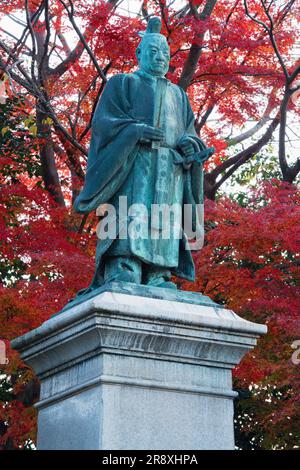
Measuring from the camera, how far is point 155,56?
331 inches

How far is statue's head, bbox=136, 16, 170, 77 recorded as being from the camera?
331 inches

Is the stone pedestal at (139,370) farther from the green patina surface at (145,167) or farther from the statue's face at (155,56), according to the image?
the statue's face at (155,56)

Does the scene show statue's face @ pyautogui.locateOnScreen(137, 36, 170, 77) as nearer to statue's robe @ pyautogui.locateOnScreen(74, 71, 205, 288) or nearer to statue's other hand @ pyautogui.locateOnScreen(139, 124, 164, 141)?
statue's robe @ pyautogui.locateOnScreen(74, 71, 205, 288)

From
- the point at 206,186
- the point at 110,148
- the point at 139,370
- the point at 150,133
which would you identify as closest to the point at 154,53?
the point at 150,133

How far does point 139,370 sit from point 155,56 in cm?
288

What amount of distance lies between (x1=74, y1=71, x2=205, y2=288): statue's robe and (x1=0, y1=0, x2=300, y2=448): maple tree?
214 inches

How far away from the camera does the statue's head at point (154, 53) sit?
27.6ft

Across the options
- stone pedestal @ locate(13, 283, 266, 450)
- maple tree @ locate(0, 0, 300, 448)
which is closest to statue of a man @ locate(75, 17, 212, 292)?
stone pedestal @ locate(13, 283, 266, 450)

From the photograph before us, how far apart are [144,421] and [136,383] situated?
0.28 meters

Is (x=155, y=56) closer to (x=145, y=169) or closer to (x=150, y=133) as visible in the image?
(x=150, y=133)
